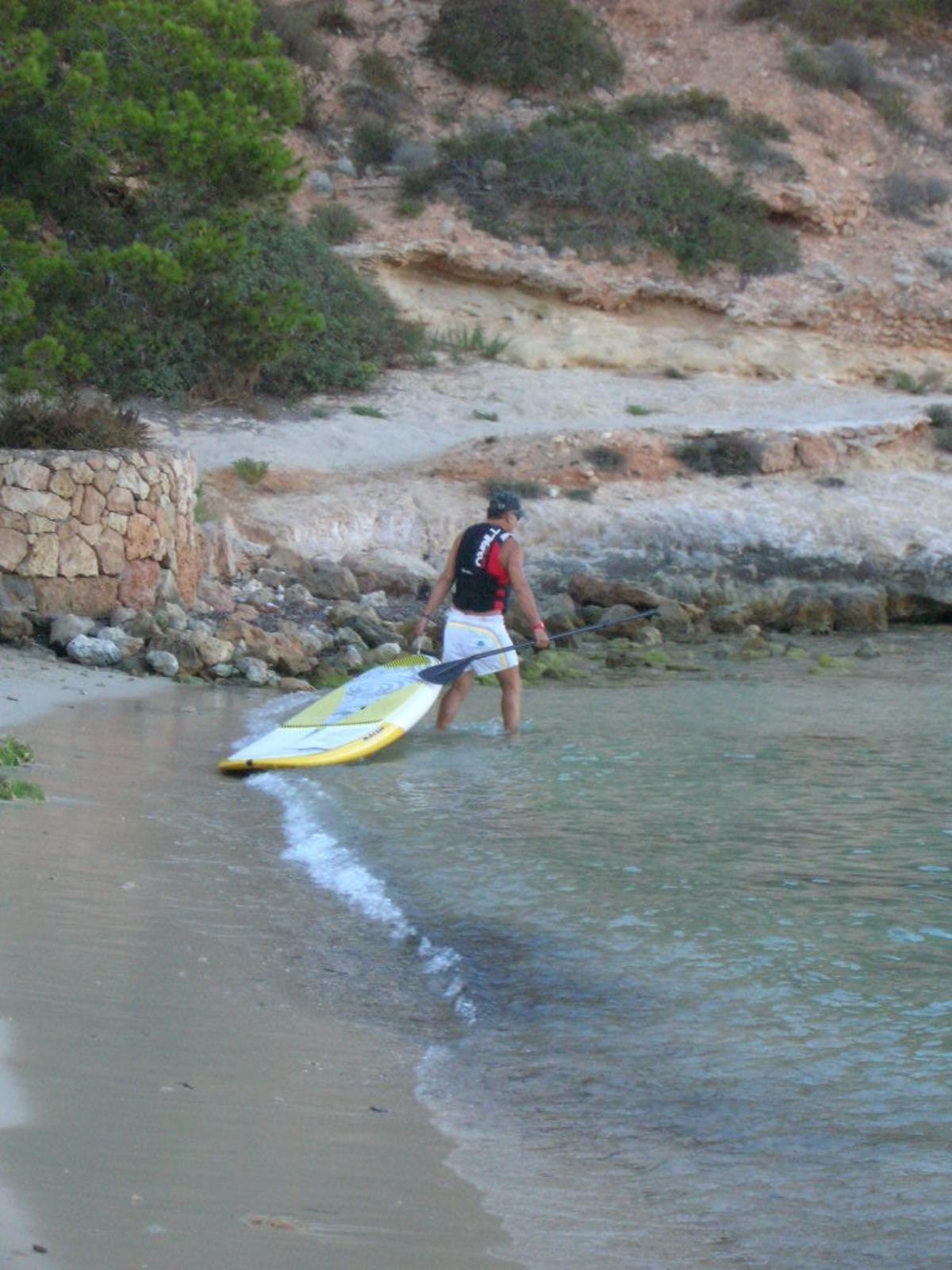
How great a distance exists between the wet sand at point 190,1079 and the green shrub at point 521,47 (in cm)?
2872

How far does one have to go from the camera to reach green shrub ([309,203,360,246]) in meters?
27.7

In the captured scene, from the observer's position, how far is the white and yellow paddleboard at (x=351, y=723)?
9.99 meters

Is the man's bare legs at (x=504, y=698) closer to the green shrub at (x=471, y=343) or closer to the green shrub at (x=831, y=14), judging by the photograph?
the green shrub at (x=471, y=343)

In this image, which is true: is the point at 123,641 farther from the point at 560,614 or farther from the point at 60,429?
the point at 560,614

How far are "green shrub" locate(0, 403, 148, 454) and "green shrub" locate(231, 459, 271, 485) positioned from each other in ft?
13.3

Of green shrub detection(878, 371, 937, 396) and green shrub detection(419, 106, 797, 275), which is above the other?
green shrub detection(419, 106, 797, 275)

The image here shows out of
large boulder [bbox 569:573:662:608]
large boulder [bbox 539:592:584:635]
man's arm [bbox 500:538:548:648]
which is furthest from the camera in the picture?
large boulder [bbox 569:573:662:608]

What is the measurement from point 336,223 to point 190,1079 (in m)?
24.9

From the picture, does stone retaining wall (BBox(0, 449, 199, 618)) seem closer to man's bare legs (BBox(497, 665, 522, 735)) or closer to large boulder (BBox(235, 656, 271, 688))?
large boulder (BBox(235, 656, 271, 688))

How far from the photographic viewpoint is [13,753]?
892 cm

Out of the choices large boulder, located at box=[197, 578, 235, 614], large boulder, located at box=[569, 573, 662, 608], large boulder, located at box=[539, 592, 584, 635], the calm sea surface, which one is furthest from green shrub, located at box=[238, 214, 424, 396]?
the calm sea surface

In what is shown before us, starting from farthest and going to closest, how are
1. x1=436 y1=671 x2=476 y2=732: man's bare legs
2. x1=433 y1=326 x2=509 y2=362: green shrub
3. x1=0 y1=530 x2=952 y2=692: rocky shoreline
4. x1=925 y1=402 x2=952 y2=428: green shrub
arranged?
1. x1=433 y1=326 x2=509 y2=362: green shrub
2. x1=925 y1=402 x2=952 y2=428: green shrub
3. x1=0 y1=530 x2=952 y2=692: rocky shoreline
4. x1=436 y1=671 x2=476 y2=732: man's bare legs

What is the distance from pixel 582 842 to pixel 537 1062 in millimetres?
3124

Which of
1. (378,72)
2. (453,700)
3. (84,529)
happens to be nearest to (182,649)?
(84,529)
